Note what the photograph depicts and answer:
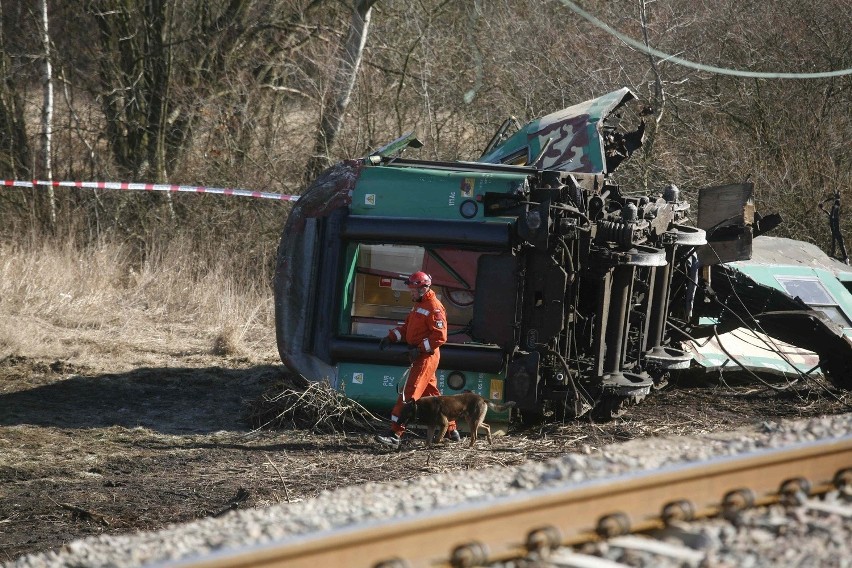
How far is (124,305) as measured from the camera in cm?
1504

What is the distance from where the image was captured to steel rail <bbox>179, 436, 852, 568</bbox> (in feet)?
12.4

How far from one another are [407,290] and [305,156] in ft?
26.4

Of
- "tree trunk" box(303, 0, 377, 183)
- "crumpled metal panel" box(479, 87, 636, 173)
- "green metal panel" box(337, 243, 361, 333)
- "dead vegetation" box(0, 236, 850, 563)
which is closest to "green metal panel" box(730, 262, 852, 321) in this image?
"dead vegetation" box(0, 236, 850, 563)

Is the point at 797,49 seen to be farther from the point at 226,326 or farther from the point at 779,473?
the point at 779,473

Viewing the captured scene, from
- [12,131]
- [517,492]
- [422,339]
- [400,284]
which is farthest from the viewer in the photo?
[12,131]

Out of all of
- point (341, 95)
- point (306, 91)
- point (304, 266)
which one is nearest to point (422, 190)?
point (304, 266)

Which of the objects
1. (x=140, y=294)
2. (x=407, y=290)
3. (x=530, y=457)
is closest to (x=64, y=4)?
(x=140, y=294)

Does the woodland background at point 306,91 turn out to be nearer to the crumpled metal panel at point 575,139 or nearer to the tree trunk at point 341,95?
the tree trunk at point 341,95

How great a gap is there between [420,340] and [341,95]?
33.4ft

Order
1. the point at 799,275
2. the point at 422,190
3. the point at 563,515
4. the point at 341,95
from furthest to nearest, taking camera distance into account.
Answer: the point at 341,95 < the point at 799,275 < the point at 422,190 < the point at 563,515

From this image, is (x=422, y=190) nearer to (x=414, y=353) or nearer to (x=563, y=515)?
(x=414, y=353)

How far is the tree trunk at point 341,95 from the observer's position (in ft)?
60.7

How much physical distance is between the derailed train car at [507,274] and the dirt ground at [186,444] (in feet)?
1.68

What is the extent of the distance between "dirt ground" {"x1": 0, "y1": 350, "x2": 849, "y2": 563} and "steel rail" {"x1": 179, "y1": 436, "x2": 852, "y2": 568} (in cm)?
225
